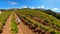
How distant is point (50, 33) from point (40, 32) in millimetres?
1933

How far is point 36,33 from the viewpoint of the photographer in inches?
828

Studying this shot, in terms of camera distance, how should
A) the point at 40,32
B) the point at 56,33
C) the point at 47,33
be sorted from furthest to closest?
the point at 40,32 → the point at 47,33 → the point at 56,33

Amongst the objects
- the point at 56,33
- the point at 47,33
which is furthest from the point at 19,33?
the point at 56,33

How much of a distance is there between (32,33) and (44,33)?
1.66m

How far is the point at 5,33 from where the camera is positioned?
22016 millimetres

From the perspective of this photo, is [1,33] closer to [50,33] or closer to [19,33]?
[19,33]

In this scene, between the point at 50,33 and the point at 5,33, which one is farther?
the point at 5,33

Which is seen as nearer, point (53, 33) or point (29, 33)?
point (53, 33)

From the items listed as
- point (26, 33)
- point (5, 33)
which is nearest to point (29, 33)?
point (26, 33)

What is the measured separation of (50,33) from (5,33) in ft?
19.2

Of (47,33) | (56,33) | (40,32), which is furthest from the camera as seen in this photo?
(40,32)

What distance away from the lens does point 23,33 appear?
2114 centimetres

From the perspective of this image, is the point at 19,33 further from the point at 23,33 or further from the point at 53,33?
the point at 53,33

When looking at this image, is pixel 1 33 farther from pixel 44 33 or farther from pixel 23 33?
pixel 44 33
